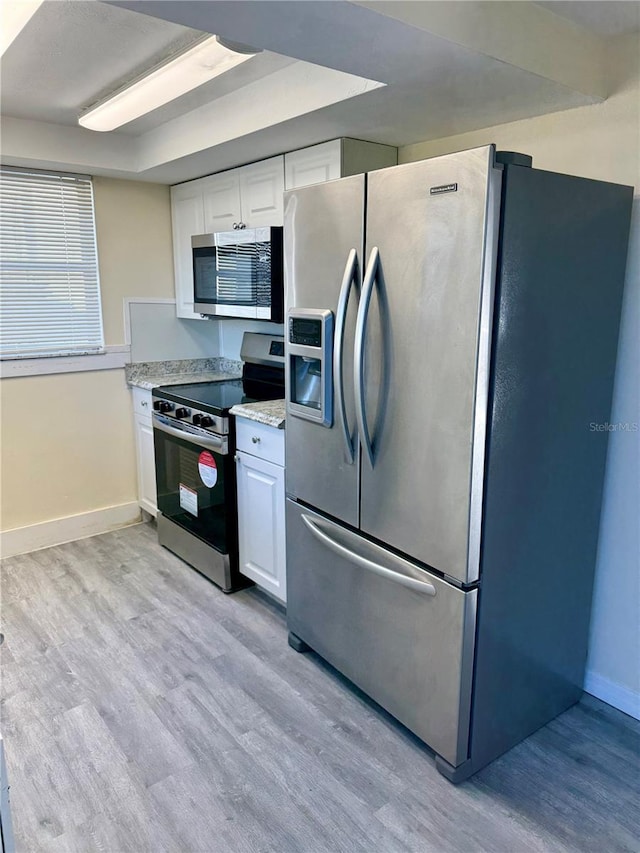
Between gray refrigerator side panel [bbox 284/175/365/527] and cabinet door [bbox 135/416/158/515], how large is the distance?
5.17 feet

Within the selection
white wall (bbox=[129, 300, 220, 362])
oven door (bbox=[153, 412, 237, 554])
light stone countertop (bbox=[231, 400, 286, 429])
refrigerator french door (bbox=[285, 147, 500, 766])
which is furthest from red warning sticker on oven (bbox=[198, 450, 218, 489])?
white wall (bbox=[129, 300, 220, 362])

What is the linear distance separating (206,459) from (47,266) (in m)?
1.52

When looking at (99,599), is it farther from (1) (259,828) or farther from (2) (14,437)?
(1) (259,828)

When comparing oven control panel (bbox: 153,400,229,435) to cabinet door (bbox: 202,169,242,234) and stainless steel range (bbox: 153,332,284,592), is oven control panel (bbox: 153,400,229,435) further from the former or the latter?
cabinet door (bbox: 202,169,242,234)

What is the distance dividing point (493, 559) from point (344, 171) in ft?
5.59

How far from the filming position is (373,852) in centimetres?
163

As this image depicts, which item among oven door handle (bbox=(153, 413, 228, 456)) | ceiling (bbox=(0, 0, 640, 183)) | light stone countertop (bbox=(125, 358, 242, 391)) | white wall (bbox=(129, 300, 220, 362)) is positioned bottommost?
oven door handle (bbox=(153, 413, 228, 456))

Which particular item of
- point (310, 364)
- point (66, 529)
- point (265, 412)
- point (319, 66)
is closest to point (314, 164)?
point (319, 66)

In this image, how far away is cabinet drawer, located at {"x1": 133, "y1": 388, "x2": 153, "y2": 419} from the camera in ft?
11.7

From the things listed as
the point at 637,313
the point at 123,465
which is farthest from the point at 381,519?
the point at 123,465

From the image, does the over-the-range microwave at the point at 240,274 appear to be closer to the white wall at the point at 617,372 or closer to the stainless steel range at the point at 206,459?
the stainless steel range at the point at 206,459

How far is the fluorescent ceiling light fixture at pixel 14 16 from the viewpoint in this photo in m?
1.76

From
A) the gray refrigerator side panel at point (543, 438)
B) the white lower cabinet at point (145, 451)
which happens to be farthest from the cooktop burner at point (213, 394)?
the gray refrigerator side panel at point (543, 438)

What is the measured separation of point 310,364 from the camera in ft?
7.23
